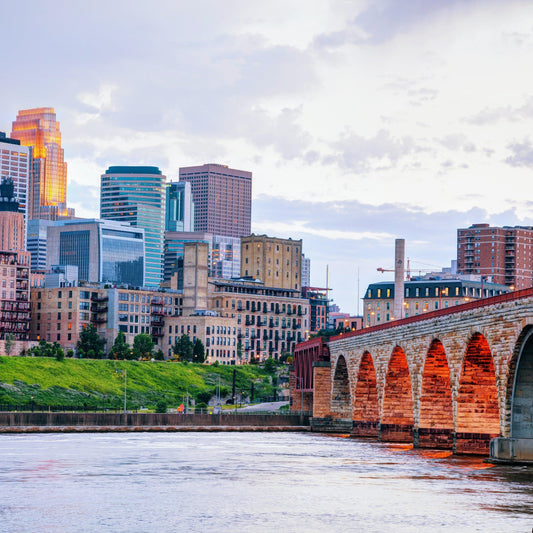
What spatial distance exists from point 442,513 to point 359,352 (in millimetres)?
73283

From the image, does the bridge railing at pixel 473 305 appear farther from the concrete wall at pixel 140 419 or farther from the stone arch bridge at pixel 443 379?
the concrete wall at pixel 140 419

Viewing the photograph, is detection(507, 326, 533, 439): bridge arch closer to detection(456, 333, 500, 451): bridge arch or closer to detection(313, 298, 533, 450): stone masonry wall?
detection(313, 298, 533, 450): stone masonry wall

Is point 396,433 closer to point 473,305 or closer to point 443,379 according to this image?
point 443,379

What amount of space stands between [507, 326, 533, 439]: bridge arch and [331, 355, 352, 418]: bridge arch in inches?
2700

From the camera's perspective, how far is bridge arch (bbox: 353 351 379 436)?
429 feet

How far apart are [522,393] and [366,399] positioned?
57093 mm

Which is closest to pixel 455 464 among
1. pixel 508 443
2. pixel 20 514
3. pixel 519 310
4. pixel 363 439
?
pixel 508 443

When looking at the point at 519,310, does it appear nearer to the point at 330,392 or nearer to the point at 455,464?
the point at 455,464

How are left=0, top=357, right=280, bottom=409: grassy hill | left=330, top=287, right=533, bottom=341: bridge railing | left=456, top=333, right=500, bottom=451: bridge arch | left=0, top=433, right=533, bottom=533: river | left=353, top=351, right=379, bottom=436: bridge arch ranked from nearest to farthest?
left=0, top=433, right=533, bottom=533: river, left=330, top=287, right=533, bottom=341: bridge railing, left=456, top=333, right=500, bottom=451: bridge arch, left=353, top=351, right=379, bottom=436: bridge arch, left=0, top=357, right=280, bottom=409: grassy hill

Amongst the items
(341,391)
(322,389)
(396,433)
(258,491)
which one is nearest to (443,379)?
(396,433)

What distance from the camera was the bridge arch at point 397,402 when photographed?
4547 inches

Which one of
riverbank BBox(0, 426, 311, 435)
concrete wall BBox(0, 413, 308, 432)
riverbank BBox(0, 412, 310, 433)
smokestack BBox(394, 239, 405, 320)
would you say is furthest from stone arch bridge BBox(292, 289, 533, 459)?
smokestack BBox(394, 239, 405, 320)

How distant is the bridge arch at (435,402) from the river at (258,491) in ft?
9.32

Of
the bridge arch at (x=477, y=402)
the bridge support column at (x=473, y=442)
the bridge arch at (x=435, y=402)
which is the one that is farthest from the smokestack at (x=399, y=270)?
the bridge support column at (x=473, y=442)
